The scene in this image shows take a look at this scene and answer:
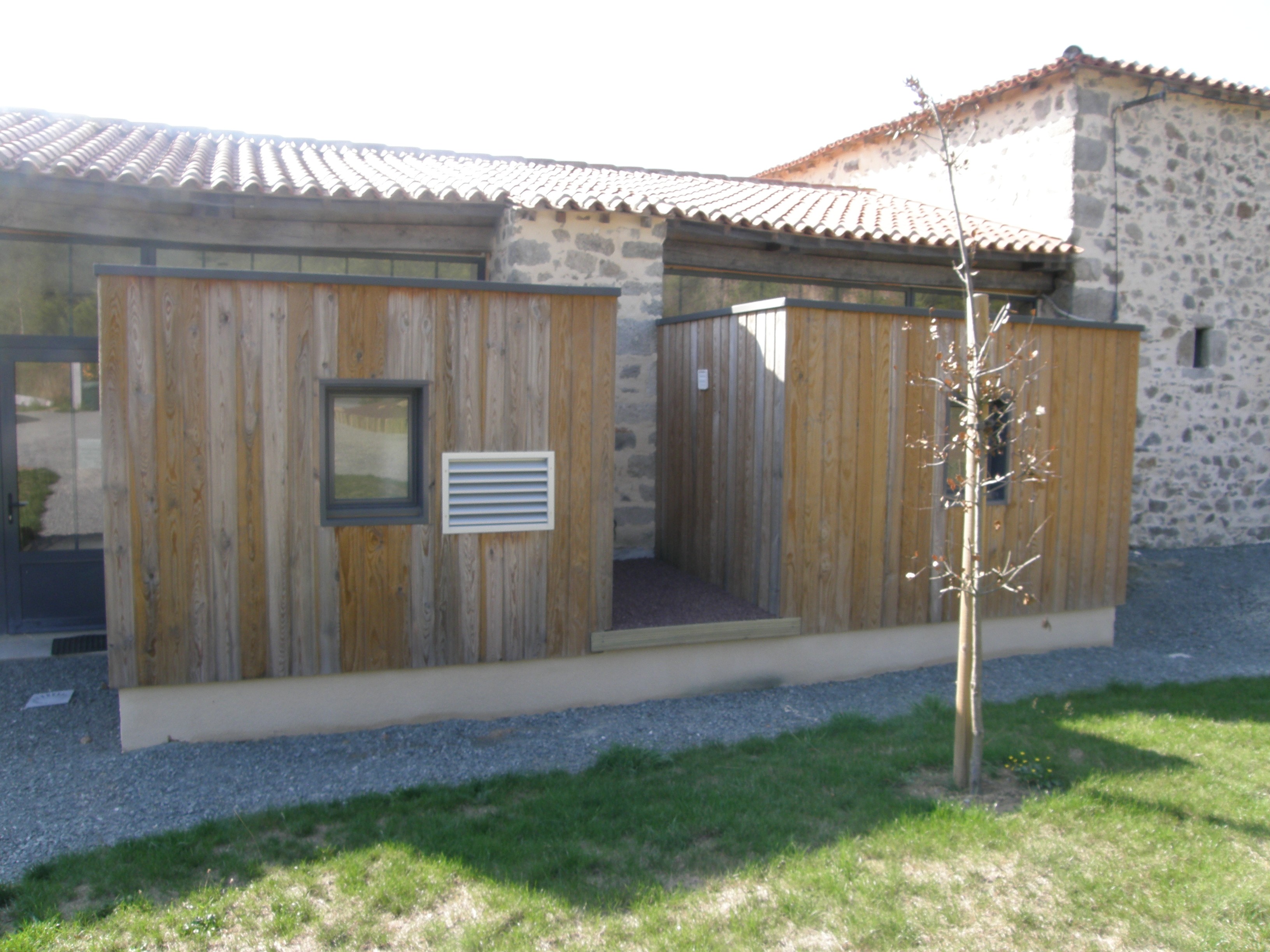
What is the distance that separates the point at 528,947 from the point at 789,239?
7.18 meters

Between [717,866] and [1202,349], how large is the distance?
10.5 meters

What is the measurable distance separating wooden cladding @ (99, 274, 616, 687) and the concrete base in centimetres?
12

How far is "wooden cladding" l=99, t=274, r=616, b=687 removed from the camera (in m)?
4.78

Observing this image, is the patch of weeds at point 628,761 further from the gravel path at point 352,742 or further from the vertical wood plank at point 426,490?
the vertical wood plank at point 426,490

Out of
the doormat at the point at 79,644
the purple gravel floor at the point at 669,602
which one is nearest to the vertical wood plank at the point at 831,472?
the purple gravel floor at the point at 669,602

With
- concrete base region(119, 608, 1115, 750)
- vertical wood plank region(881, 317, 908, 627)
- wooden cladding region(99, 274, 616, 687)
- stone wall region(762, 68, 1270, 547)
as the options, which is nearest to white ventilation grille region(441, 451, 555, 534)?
wooden cladding region(99, 274, 616, 687)

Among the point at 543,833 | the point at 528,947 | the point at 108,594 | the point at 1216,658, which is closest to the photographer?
the point at 528,947

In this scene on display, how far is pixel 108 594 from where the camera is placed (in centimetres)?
474

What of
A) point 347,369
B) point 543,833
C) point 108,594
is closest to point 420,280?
point 347,369

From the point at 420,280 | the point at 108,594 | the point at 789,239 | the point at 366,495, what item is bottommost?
the point at 108,594

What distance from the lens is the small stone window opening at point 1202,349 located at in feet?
36.6

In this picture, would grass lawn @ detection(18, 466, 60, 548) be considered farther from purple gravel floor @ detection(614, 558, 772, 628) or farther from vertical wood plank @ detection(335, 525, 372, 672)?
purple gravel floor @ detection(614, 558, 772, 628)

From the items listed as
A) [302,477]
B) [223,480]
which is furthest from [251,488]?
[302,477]

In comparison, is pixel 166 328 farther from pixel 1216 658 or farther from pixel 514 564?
pixel 1216 658
